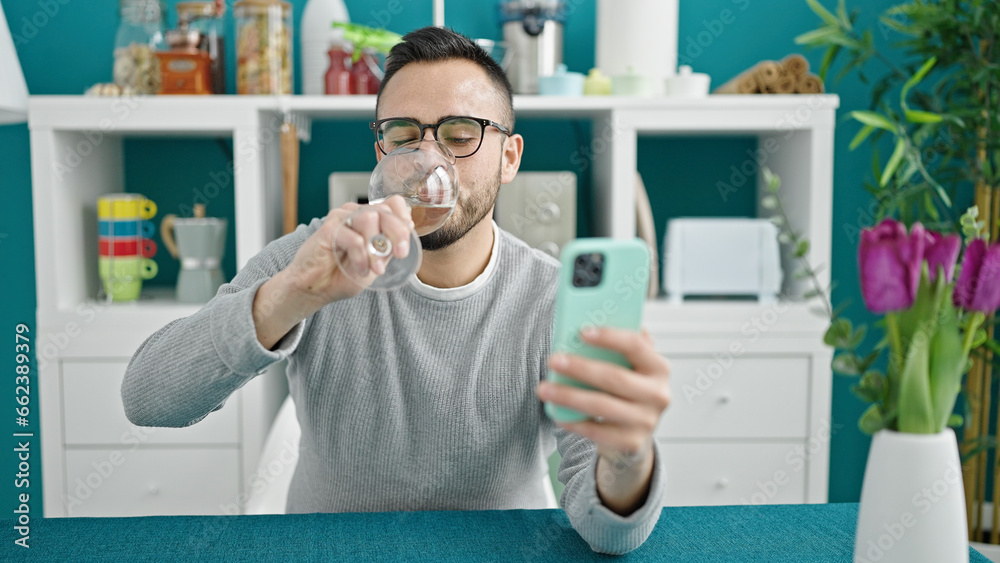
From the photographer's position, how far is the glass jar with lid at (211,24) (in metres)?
2.20

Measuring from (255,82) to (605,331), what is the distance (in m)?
1.77

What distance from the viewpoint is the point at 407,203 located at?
94 cm

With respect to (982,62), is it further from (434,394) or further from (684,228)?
(434,394)

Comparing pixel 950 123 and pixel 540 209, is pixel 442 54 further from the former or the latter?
pixel 950 123

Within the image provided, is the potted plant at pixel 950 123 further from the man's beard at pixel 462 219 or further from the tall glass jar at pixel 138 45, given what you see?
the tall glass jar at pixel 138 45

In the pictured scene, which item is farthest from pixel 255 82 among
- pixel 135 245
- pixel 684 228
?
pixel 684 228

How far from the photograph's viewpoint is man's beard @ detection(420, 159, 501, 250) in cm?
125

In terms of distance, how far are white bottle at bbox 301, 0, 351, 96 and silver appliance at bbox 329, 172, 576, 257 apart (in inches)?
10.7

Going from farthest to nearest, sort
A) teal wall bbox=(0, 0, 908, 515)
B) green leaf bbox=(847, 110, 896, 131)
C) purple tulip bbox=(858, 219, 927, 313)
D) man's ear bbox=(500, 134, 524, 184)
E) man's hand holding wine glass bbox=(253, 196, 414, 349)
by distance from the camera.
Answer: teal wall bbox=(0, 0, 908, 515) < green leaf bbox=(847, 110, 896, 131) < man's ear bbox=(500, 134, 524, 184) < man's hand holding wine glass bbox=(253, 196, 414, 349) < purple tulip bbox=(858, 219, 927, 313)

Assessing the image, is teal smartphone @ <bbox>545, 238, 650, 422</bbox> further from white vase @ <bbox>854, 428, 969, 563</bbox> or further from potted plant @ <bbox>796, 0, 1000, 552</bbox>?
potted plant @ <bbox>796, 0, 1000, 552</bbox>

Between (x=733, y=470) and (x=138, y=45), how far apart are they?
191cm

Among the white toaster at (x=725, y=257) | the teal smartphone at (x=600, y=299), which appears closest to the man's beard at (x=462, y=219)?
the teal smartphone at (x=600, y=299)

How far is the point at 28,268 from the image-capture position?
8.21 ft

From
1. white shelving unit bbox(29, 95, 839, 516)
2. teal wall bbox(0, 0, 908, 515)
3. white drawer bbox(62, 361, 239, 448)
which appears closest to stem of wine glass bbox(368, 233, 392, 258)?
white shelving unit bbox(29, 95, 839, 516)
